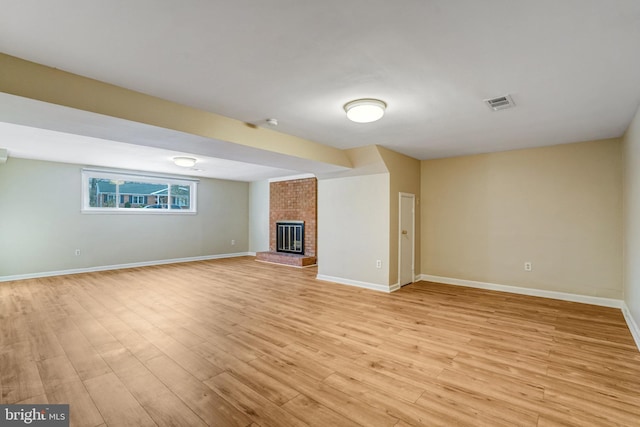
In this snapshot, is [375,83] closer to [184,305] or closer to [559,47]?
[559,47]

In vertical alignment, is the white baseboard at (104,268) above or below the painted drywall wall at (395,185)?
below

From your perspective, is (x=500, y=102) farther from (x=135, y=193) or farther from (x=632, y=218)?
(x=135, y=193)

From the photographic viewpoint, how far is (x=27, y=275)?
5734 millimetres

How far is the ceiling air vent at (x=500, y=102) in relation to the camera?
2.71m

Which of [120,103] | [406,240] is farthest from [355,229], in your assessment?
[120,103]

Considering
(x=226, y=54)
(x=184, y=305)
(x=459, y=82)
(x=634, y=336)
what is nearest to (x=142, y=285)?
(x=184, y=305)

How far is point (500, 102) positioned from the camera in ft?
9.14

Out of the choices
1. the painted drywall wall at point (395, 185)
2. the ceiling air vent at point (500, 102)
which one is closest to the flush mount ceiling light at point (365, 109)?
the ceiling air vent at point (500, 102)

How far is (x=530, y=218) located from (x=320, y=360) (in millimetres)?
4208

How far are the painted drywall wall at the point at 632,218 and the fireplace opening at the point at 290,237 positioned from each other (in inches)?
243

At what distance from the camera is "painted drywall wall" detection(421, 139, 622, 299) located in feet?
13.4

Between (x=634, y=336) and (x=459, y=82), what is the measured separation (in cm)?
319

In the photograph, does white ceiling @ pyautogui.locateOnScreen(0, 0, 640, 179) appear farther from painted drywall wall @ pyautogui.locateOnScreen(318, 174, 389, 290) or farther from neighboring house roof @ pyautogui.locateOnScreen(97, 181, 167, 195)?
neighboring house roof @ pyautogui.locateOnScreen(97, 181, 167, 195)

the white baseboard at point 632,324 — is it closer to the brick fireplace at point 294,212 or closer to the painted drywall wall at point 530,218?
the painted drywall wall at point 530,218
